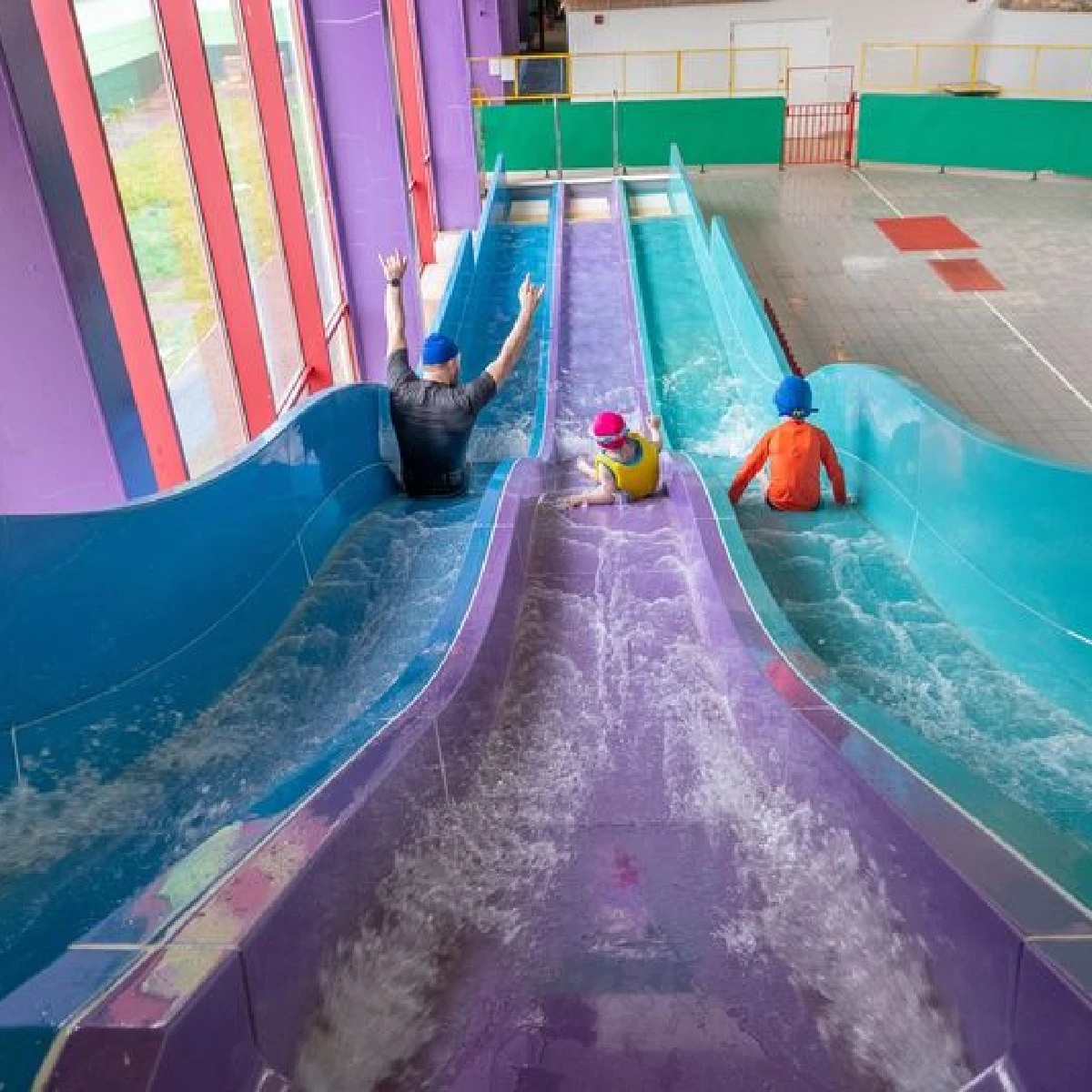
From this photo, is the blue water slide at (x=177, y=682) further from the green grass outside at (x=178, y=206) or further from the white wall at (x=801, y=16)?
the white wall at (x=801, y=16)

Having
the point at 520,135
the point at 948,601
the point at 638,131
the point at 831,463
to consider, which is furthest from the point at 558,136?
the point at 948,601

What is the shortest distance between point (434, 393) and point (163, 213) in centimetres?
292

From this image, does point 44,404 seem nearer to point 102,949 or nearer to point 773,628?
point 102,949

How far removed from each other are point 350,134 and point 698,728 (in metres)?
6.51

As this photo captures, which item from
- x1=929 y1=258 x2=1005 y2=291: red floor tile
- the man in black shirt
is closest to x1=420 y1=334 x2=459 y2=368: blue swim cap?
the man in black shirt

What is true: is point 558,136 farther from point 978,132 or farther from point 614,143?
point 978,132

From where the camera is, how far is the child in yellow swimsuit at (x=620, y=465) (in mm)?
5535

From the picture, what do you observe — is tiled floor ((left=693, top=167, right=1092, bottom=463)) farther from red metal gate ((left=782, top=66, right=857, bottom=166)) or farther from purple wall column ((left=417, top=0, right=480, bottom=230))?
purple wall column ((left=417, top=0, right=480, bottom=230))

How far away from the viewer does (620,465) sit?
5.59 m

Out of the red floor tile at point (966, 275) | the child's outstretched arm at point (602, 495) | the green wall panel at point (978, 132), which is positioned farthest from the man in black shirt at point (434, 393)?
the green wall panel at point (978, 132)

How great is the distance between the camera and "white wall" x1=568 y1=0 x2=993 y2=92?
18.9 m

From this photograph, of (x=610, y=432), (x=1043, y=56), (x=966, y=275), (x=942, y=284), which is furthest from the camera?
(x=1043, y=56)

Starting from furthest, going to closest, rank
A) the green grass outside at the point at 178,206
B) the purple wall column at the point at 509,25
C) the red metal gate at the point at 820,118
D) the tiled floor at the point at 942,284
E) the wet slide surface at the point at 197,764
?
the purple wall column at the point at 509,25 → the red metal gate at the point at 820,118 → the tiled floor at the point at 942,284 → the green grass outside at the point at 178,206 → the wet slide surface at the point at 197,764

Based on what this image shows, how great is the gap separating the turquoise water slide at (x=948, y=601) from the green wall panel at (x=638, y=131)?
10527mm
